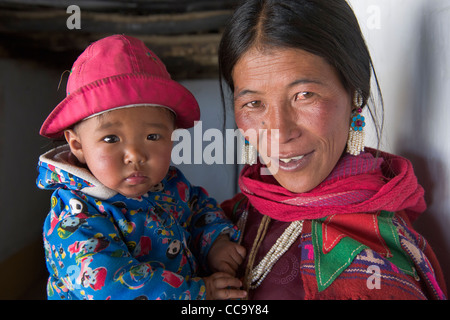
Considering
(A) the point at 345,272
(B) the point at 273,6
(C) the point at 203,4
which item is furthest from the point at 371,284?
(C) the point at 203,4

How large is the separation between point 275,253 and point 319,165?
0.30 meters

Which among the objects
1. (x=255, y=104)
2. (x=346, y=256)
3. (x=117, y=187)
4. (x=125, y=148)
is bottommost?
(x=346, y=256)

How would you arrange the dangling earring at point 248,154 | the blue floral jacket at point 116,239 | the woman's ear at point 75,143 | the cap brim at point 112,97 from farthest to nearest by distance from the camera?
the dangling earring at point 248,154
the woman's ear at point 75,143
the cap brim at point 112,97
the blue floral jacket at point 116,239

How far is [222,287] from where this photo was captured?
1.08 meters

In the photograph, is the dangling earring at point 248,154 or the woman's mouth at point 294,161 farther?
the dangling earring at point 248,154

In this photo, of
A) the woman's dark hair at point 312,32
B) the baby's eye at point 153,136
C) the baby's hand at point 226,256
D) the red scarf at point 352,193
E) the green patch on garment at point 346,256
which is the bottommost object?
the baby's hand at point 226,256

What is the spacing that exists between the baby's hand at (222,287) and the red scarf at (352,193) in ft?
0.82

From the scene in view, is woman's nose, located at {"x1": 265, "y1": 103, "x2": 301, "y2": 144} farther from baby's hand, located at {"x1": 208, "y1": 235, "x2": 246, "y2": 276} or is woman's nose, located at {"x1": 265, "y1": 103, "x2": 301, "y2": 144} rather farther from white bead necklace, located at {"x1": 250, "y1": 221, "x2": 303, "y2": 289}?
baby's hand, located at {"x1": 208, "y1": 235, "x2": 246, "y2": 276}

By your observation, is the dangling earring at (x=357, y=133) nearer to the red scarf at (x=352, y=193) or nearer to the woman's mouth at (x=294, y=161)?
the red scarf at (x=352, y=193)

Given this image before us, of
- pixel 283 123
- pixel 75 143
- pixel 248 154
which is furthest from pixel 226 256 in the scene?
pixel 75 143

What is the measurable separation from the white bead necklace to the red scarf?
1.5 inches

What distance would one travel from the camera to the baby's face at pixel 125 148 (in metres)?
1.05

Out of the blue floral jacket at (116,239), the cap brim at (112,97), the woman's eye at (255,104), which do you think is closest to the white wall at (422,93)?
the woman's eye at (255,104)

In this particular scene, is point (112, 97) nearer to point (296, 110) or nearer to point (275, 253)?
point (296, 110)
